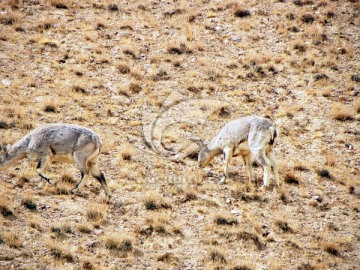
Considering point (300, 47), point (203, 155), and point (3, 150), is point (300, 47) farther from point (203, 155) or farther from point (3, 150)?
point (3, 150)

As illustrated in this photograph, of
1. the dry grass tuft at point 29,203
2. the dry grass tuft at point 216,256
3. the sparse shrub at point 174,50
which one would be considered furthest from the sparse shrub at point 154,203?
the sparse shrub at point 174,50

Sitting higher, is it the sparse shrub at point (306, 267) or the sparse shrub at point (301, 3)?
the sparse shrub at point (301, 3)

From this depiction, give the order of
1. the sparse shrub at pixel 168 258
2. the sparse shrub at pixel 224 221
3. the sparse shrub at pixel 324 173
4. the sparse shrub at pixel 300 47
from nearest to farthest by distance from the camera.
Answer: the sparse shrub at pixel 168 258
the sparse shrub at pixel 224 221
the sparse shrub at pixel 324 173
the sparse shrub at pixel 300 47

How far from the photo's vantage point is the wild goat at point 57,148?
1462 cm

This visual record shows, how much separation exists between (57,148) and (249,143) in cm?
625

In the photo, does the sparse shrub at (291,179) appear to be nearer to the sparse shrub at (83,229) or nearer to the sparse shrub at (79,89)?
the sparse shrub at (83,229)

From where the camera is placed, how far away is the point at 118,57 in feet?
88.2

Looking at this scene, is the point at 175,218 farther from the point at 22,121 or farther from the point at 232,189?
the point at 22,121

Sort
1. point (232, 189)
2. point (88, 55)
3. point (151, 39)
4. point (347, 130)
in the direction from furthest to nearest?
1. point (151, 39)
2. point (88, 55)
3. point (347, 130)
4. point (232, 189)

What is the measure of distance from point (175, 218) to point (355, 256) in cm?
545

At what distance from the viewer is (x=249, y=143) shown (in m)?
16.8

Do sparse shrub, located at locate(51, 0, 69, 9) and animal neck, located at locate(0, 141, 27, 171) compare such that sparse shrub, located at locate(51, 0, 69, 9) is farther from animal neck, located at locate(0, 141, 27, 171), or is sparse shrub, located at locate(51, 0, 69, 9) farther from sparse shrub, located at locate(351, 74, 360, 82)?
animal neck, located at locate(0, 141, 27, 171)

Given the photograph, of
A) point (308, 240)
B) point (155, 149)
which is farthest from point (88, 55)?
point (308, 240)

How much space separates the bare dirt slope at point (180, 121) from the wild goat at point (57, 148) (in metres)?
1.24
